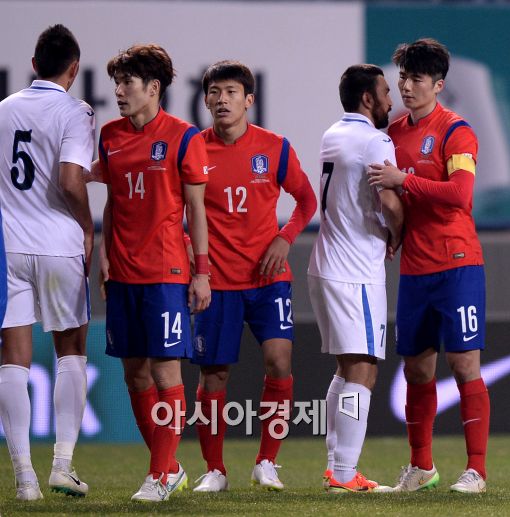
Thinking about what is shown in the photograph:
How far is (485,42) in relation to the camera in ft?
33.8

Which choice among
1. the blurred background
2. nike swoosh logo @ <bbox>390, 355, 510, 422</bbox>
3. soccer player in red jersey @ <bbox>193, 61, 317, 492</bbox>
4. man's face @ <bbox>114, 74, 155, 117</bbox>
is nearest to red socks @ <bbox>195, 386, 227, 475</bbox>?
soccer player in red jersey @ <bbox>193, 61, 317, 492</bbox>

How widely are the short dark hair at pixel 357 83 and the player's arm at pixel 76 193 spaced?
1.13 meters

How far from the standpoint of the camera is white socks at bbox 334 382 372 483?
16.2 ft

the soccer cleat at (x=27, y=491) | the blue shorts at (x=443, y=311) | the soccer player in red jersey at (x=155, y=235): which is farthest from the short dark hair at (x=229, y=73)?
the soccer cleat at (x=27, y=491)

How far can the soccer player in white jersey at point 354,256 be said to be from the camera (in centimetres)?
498

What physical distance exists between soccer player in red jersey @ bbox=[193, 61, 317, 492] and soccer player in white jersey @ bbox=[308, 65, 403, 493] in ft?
0.72

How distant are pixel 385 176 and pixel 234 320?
0.89 m

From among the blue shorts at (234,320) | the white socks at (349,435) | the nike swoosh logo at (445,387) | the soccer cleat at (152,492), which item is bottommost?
the nike swoosh logo at (445,387)

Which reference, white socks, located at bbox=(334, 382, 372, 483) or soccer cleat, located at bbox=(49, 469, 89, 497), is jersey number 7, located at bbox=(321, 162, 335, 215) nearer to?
white socks, located at bbox=(334, 382, 372, 483)

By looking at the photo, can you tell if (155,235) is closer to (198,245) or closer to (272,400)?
(198,245)

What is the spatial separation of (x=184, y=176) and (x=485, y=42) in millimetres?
6084

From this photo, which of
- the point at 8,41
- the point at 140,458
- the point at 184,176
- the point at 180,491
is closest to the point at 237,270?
the point at 184,176

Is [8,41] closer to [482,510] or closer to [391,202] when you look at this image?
[391,202]

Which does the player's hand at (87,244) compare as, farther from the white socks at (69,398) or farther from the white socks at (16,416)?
Answer: the white socks at (16,416)
